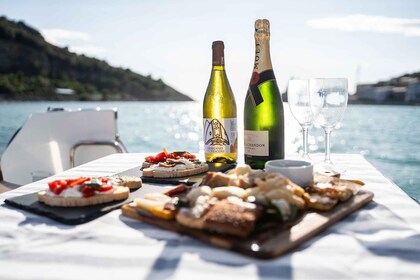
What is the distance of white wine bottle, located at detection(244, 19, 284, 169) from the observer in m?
1.50

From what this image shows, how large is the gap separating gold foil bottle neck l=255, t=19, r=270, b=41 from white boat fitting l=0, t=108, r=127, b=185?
216 cm

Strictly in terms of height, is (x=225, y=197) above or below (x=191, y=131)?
above

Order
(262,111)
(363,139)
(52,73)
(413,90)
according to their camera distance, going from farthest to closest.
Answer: (413,90)
(52,73)
(363,139)
(262,111)

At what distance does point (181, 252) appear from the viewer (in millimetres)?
725

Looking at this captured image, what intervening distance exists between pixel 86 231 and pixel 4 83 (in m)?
29.6

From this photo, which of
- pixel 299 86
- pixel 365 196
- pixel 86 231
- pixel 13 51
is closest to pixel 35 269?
pixel 86 231

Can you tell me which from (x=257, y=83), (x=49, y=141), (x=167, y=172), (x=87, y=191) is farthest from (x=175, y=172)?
(x=49, y=141)

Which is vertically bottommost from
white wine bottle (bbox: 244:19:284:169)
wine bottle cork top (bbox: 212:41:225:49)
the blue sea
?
the blue sea

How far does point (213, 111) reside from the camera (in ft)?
6.57

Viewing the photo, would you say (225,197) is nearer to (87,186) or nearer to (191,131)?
(87,186)

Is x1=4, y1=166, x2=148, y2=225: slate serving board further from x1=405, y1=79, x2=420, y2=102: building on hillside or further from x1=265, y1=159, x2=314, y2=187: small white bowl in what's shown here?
x1=405, y1=79, x2=420, y2=102: building on hillside

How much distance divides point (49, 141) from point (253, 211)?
124 inches

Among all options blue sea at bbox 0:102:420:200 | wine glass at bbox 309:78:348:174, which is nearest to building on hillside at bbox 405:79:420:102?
blue sea at bbox 0:102:420:200

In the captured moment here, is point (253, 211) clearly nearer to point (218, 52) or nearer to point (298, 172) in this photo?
point (298, 172)
